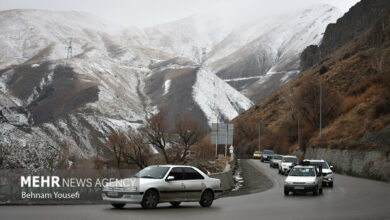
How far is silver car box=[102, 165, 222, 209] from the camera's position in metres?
16.2

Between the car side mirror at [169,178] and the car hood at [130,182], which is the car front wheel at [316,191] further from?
the car hood at [130,182]

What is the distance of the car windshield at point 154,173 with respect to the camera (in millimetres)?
17109

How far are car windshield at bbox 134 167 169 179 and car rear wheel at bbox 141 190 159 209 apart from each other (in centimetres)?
60

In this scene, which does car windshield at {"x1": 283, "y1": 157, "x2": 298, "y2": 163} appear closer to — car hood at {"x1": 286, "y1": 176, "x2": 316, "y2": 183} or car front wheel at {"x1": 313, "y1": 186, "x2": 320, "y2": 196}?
car hood at {"x1": 286, "y1": 176, "x2": 316, "y2": 183}

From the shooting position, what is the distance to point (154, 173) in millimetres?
17328

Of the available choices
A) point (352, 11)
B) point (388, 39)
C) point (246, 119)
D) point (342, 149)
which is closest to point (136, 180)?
point (342, 149)

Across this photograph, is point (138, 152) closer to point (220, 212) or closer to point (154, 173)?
point (154, 173)

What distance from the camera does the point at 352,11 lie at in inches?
6019

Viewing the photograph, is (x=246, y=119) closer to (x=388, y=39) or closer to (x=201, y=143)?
(x=201, y=143)

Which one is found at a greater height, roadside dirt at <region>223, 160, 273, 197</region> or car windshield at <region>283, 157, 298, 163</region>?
car windshield at <region>283, 157, 298, 163</region>

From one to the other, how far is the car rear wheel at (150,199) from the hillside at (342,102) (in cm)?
2941

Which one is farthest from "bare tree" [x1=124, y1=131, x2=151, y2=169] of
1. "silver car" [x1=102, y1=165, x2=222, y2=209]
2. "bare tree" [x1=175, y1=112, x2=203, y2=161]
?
"silver car" [x1=102, y1=165, x2=222, y2=209]

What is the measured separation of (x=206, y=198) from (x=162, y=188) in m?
2.44

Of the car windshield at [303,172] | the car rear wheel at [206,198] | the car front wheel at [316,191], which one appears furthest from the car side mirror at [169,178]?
the car windshield at [303,172]
